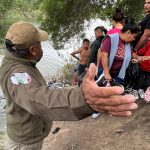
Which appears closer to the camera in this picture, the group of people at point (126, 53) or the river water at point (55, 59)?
the group of people at point (126, 53)

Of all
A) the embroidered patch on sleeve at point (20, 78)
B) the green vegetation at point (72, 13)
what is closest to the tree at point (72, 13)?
the green vegetation at point (72, 13)

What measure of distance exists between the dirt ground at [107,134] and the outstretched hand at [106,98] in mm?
3057

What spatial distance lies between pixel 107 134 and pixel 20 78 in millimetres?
3288

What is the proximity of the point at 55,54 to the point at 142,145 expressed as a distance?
13.4 meters

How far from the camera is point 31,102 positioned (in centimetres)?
220

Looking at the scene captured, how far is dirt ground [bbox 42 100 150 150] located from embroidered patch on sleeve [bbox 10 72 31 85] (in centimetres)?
281

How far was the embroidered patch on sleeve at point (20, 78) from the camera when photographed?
231 cm

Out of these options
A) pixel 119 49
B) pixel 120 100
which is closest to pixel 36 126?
pixel 120 100

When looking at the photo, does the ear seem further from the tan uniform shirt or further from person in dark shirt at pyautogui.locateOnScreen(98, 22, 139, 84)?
person in dark shirt at pyautogui.locateOnScreen(98, 22, 139, 84)

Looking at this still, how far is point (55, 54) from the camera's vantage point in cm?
1795

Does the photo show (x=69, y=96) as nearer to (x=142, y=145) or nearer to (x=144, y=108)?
(x=142, y=145)

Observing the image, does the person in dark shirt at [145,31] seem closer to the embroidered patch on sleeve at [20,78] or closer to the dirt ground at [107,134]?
the dirt ground at [107,134]

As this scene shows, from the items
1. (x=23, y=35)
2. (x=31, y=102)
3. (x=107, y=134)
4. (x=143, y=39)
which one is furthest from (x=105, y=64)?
(x=31, y=102)

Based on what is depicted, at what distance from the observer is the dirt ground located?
5.00 metres
